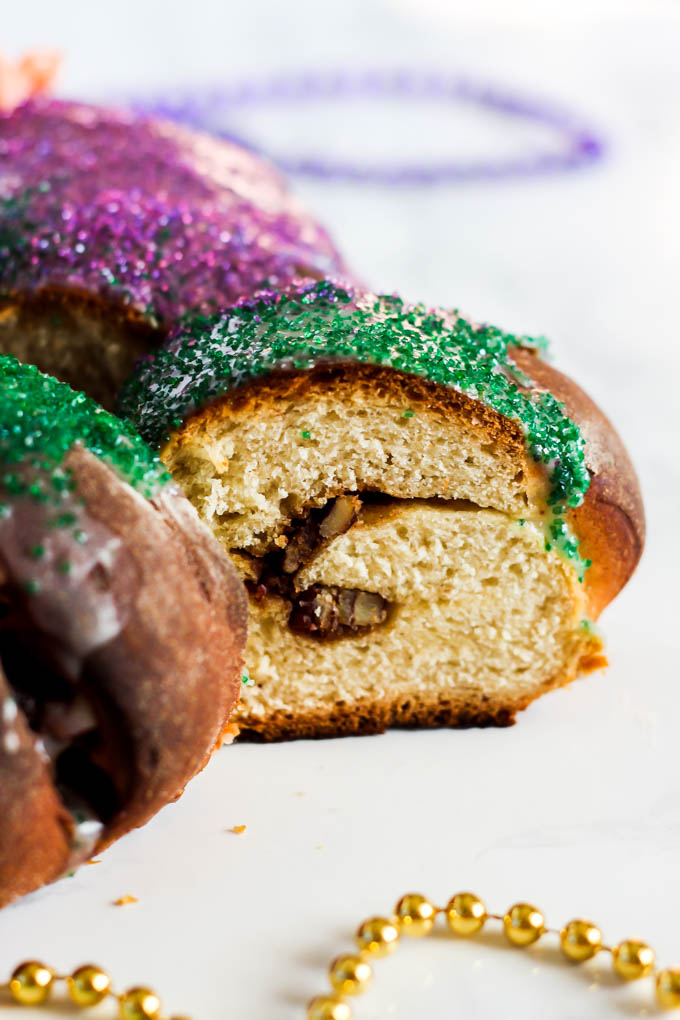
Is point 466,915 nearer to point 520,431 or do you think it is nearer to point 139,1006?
point 139,1006

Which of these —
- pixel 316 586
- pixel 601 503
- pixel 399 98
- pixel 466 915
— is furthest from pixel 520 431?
A: pixel 399 98

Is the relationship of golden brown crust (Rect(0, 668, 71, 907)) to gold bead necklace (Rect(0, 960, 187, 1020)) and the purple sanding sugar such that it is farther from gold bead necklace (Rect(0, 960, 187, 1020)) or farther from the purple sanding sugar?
the purple sanding sugar

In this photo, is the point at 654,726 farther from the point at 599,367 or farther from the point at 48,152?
the point at 48,152

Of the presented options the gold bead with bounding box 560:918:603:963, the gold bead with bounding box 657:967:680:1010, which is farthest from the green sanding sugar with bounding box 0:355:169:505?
the gold bead with bounding box 657:967:680:1010

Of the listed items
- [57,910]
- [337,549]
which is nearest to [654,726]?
[337,549]

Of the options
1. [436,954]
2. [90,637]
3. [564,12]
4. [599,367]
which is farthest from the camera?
[564,12]

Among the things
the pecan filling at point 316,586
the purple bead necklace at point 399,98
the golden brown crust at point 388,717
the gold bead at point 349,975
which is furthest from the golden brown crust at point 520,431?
the purple bead necklace at point 399,98
